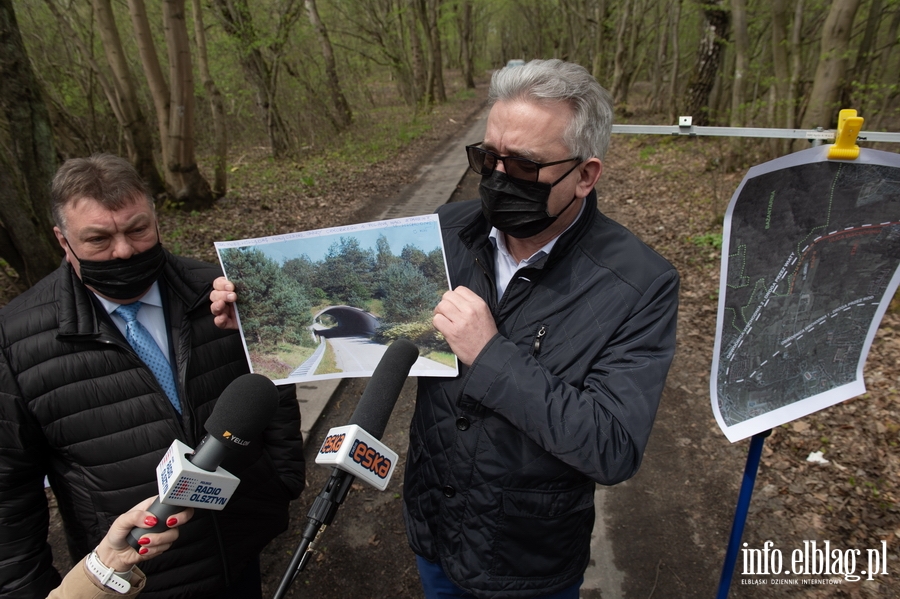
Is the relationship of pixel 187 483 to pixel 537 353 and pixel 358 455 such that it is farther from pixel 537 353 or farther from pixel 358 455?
pixel 537 353

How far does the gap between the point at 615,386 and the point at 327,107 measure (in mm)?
18266

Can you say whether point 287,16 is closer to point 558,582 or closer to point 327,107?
point 327,107

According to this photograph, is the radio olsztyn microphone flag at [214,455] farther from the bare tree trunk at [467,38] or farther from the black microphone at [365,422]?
the bare tree trunk at [467,38]

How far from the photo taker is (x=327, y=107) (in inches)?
690

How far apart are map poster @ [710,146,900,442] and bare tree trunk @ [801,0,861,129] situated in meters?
6.06

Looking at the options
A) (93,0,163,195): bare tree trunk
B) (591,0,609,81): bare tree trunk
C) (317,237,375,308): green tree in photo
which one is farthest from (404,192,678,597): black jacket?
(591,0,609,81): bare tree trunk

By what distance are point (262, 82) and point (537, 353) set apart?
48.7 feet

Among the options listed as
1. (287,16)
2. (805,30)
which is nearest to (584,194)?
(805,30)

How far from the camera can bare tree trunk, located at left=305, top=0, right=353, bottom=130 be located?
16.9 metres

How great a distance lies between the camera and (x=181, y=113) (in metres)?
9.24

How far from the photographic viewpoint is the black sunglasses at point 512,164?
160 cm

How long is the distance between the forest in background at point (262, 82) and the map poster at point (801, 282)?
18.8ft

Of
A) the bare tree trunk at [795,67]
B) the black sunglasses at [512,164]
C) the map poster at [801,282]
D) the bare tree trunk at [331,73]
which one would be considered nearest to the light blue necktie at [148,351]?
the black sunglasses at [512,164]

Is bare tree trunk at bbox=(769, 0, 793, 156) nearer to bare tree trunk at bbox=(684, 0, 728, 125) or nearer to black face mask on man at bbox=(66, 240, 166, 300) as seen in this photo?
bare tree trunk at bbox=(684, 0, 728, 125)
